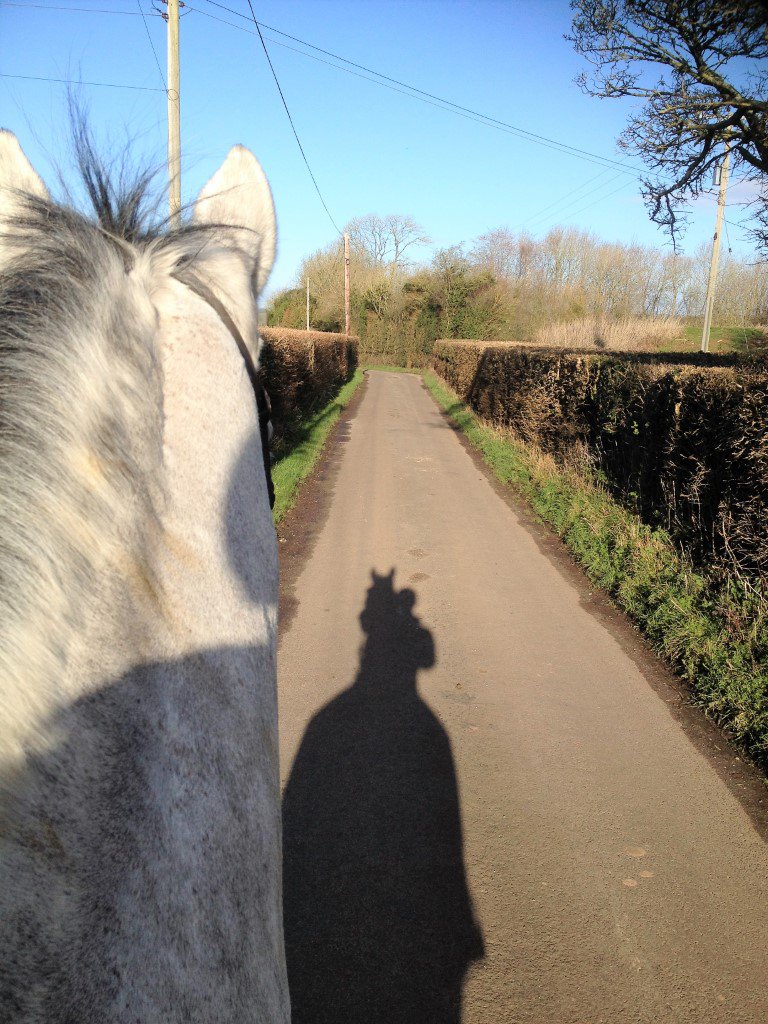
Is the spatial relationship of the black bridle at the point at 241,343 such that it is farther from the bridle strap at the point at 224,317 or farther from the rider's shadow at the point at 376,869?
the rider's shadow at the point at 376,869

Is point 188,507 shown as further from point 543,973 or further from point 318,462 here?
point 318,462

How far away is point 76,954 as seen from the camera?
23.6 inches

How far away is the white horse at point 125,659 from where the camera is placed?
62 cm

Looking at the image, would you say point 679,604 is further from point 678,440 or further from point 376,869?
point 376,869

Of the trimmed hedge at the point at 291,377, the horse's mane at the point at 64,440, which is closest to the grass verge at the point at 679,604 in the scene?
the horse's mane at the point at 64,440

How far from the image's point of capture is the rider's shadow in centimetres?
250

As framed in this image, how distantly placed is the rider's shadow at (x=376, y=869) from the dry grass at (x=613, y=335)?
22343 mm

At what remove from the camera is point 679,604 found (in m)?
5.54

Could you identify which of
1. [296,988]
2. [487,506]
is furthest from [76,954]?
[487,506]

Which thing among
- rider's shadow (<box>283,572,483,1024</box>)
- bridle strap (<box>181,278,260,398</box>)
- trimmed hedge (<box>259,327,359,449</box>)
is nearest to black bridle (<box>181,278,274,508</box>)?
bridle strap (<box>181,278,260,398</box>)

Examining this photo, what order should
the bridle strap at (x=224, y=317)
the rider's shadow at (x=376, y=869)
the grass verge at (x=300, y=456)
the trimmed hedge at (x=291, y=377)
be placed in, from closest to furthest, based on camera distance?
the bridle strap at (x=224, y=317)
the rider's shadow at (x=376, y=869)
the grass verge at (x=300, y=456)
the trimmed hedge at (x=291, y=377)

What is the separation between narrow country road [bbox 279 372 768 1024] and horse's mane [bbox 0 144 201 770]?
7.88 feet

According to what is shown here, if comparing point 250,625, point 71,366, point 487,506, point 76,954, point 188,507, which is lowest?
point 487,506

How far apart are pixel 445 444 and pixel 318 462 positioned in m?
4.05
